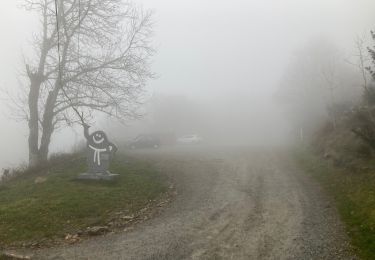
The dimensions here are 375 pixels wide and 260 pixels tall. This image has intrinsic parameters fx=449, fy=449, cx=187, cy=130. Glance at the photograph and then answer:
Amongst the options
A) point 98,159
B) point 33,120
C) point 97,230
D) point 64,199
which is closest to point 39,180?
point 98,159

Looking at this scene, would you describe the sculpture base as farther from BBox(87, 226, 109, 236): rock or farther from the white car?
the white car

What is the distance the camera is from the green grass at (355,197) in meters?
11.3

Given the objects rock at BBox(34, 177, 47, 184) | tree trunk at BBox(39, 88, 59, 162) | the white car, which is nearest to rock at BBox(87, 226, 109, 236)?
rock at BBox(34, 177, 47, 184)

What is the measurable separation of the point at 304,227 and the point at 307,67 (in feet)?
142

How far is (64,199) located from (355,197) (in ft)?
33.8

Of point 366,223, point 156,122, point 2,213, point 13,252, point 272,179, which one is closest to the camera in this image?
point 13,252

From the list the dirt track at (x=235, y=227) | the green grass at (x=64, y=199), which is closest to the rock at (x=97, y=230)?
the dirt track at (x=235, y=227)

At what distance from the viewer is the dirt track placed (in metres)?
11.0

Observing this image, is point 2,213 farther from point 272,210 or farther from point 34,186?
point 272,210

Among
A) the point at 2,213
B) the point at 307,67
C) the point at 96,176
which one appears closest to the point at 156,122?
the point at 307,67

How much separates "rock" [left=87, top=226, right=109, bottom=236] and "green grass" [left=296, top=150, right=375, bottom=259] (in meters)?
6.90

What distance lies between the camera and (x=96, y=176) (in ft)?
66.1

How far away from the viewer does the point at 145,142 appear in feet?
151

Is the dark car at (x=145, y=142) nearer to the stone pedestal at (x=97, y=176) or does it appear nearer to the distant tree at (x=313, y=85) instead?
the distant tree at (x=313, y=85)
